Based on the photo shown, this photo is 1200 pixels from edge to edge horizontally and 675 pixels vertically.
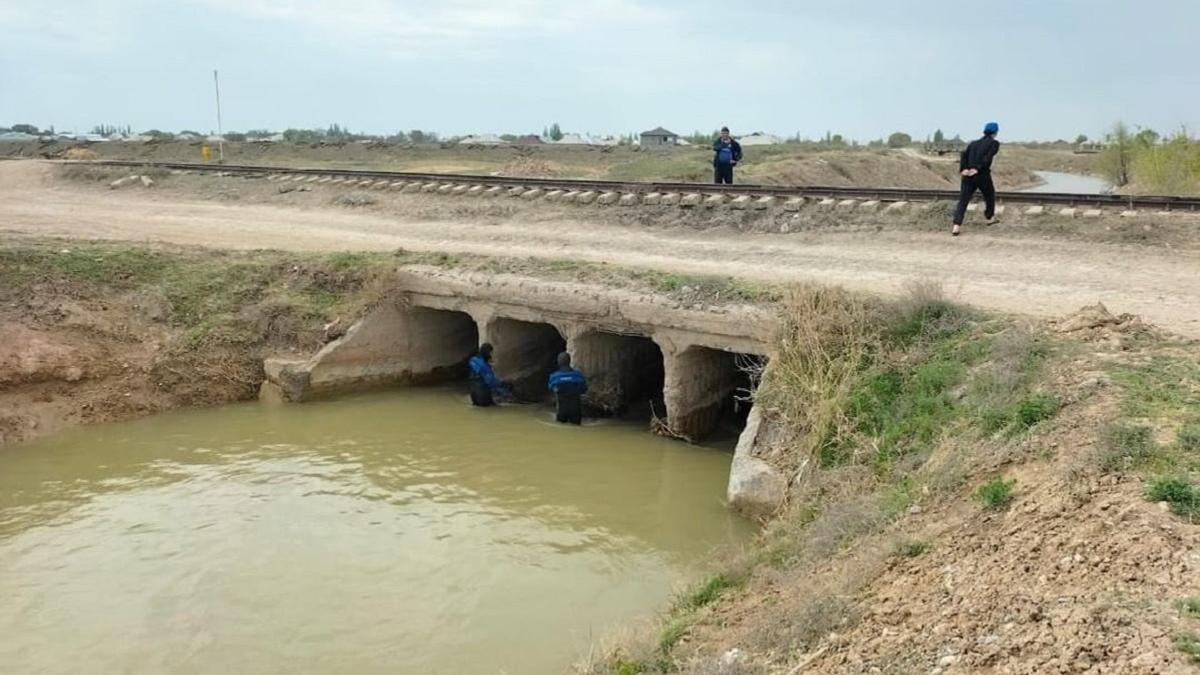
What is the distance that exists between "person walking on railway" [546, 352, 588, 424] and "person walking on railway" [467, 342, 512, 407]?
3.69ft

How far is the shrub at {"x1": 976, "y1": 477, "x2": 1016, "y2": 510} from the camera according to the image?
600 centimetres

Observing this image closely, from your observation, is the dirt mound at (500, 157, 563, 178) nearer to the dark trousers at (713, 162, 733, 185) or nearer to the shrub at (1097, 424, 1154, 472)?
the dark trousers at (713, 162, 733, 185)

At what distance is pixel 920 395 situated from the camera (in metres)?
8.66

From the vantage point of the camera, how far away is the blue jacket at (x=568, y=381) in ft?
41.0

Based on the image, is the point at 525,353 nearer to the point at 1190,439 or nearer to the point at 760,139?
the point at 1190,439

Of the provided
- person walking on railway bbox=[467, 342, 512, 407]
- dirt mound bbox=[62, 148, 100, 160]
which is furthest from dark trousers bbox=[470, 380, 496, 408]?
dirt mound bbox=[62, 148, 100, 160]

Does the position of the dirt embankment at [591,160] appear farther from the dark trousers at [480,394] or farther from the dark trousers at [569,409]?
the dark trousers at [569,409]

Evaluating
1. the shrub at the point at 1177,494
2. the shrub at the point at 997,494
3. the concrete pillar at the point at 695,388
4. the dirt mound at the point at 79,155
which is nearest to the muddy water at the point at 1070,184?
the concrete pillar at the point at 695,388

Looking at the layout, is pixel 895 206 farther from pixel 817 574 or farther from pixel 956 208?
pixel 817 574

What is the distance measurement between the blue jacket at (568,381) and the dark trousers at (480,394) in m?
1.46

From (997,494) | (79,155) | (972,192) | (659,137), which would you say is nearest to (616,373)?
(972,192)

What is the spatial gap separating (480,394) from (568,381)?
70.4 inches

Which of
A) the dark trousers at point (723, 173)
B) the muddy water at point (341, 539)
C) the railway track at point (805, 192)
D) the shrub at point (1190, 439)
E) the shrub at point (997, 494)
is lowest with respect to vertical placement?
the muddy water at point (341, 539)

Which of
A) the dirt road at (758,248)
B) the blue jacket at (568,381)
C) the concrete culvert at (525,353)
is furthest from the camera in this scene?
the concrete culvert at (525,353)
